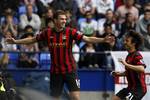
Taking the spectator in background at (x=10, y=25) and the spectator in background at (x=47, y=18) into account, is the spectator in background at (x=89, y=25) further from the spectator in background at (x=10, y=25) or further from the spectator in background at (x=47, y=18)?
the spectator in background at (x=10, y=25)

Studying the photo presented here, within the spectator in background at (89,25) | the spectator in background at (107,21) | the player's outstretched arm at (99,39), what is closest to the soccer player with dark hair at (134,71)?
the player's outstretched arm at (99,39)

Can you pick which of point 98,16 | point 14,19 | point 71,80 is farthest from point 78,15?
point 71,80

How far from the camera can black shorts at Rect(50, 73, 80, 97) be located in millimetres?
10453

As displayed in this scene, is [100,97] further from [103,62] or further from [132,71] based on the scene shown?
[132,71]

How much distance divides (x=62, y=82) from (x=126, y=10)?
6160 mm

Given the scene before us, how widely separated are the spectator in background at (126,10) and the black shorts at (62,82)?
5.74 m

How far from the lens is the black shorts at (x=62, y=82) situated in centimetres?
1045

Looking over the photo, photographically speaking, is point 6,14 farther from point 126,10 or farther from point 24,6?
point 126,10

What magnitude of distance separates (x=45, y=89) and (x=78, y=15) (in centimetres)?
396

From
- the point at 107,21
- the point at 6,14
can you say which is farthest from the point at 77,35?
the point at 6,14

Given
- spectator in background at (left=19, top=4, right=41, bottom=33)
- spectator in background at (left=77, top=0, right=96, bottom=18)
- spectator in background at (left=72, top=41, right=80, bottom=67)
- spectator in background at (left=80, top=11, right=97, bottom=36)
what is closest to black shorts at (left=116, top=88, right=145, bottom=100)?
spectator in background at (left=72, top=41, right=80, bottom=67)

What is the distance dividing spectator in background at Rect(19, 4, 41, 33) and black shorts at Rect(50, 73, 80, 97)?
16.3 feet

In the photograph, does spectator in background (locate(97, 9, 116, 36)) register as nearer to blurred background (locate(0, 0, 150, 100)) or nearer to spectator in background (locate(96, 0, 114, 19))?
blurred background (locate(0, 0, 150, 100))

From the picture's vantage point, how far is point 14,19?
51.4ft
